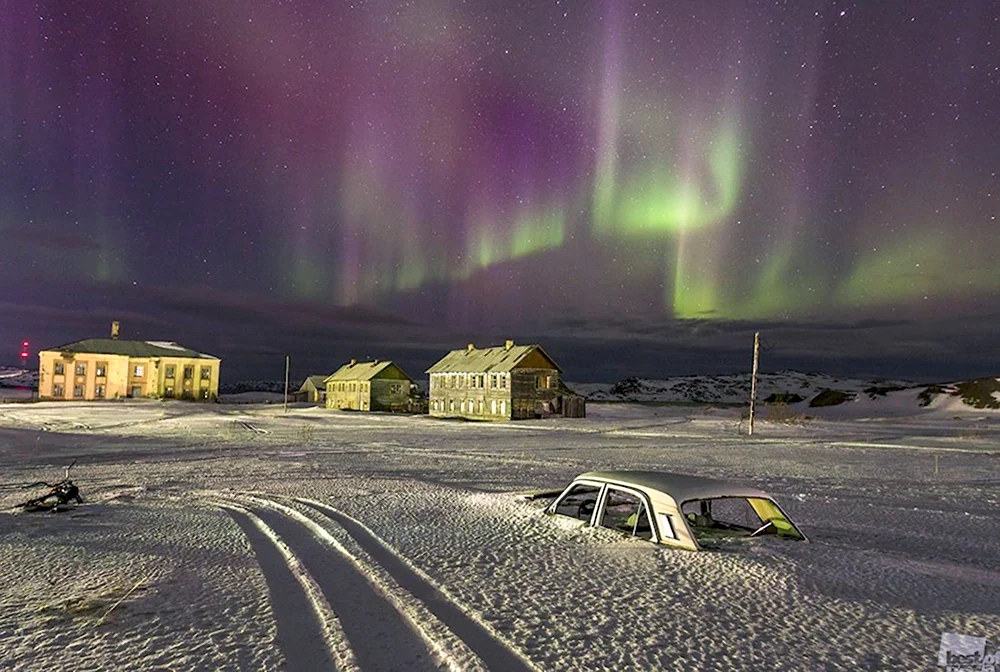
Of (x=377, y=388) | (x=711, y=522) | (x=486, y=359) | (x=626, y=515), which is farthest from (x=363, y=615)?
(x=377, y=388)

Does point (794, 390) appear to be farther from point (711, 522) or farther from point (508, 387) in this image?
point (711, 522)

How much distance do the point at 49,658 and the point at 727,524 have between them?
943 centimetres

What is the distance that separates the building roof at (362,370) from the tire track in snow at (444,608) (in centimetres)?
6061

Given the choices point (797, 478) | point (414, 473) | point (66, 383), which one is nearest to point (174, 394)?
point (66, 383)

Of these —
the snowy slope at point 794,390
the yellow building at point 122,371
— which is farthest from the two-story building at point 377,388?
the snowy slope at point 794,390

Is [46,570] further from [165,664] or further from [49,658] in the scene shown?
[165,664]

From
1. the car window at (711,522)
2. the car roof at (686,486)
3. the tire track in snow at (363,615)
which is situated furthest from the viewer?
the car window at (711,522)

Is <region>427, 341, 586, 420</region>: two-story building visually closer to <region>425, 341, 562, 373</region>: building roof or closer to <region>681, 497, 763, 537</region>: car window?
<region>425, 341, 562, 373</region>: building roof

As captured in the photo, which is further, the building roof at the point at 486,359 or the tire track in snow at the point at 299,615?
the building roof at the point at 486,359

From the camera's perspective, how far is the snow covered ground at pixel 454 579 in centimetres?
597

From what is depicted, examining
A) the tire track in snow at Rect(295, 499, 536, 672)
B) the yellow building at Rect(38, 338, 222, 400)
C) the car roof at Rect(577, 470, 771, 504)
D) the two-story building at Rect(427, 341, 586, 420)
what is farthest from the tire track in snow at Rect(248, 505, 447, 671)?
the yellow building at Rect(38, 338, 222, 400)

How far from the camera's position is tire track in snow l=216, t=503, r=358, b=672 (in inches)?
224

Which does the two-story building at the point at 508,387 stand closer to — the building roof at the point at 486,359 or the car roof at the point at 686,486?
the building roof at the point at 486,359

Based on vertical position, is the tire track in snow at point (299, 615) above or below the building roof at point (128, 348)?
below
